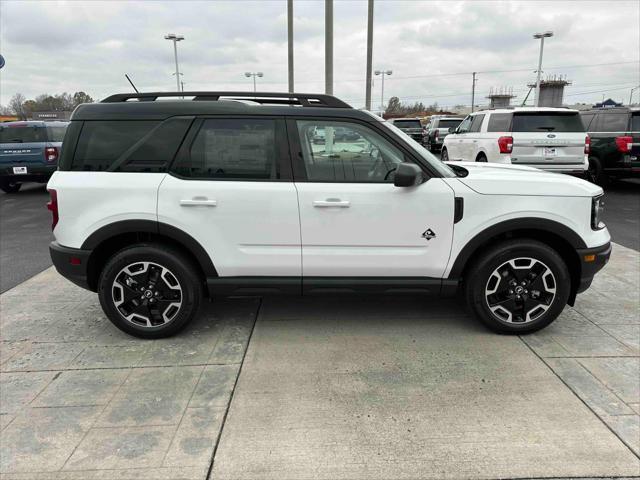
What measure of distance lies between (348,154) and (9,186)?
12.5m

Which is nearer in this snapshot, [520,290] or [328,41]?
[520,290]

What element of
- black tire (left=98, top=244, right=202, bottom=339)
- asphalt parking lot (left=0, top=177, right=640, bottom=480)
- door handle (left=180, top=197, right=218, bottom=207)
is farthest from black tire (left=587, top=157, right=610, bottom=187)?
black tire (left=98, top=244, right=202, bottom=339)

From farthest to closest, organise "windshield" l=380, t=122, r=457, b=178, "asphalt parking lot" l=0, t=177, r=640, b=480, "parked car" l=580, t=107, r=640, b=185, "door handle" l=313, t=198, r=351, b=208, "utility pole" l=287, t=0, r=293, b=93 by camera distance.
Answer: "utility pole" l=287, t=0, r=293, b=93 < "parked car" l=580, t=107, r=640, b=185 < "windshield" l=380, t=122, r=457, b=178 < "door handle" l=313, t=198, r=351, b=208 < "asphalt parking lot" l=0, t=177, r=640, b=480

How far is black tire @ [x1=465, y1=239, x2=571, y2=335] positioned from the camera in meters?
3.82

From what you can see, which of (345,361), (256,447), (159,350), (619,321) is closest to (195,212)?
(159,350)

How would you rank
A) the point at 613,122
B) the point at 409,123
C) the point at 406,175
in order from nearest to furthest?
1. the point at 406,175
2. the point at 613,122
3. the point at 409,123

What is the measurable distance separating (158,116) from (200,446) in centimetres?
241

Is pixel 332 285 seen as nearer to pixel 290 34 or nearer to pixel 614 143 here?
pixel 614 143

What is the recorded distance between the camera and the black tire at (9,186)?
494 inches

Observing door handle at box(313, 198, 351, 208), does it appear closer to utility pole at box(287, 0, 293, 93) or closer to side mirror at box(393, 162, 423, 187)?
side mirror at box(393, 162, 423, 187)

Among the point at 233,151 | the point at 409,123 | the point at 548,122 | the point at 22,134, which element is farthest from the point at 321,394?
the point at 409,123

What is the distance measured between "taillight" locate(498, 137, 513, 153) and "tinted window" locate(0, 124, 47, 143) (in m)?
10.3

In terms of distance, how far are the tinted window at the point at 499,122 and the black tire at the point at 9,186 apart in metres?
11.6

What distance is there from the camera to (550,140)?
9.76m
